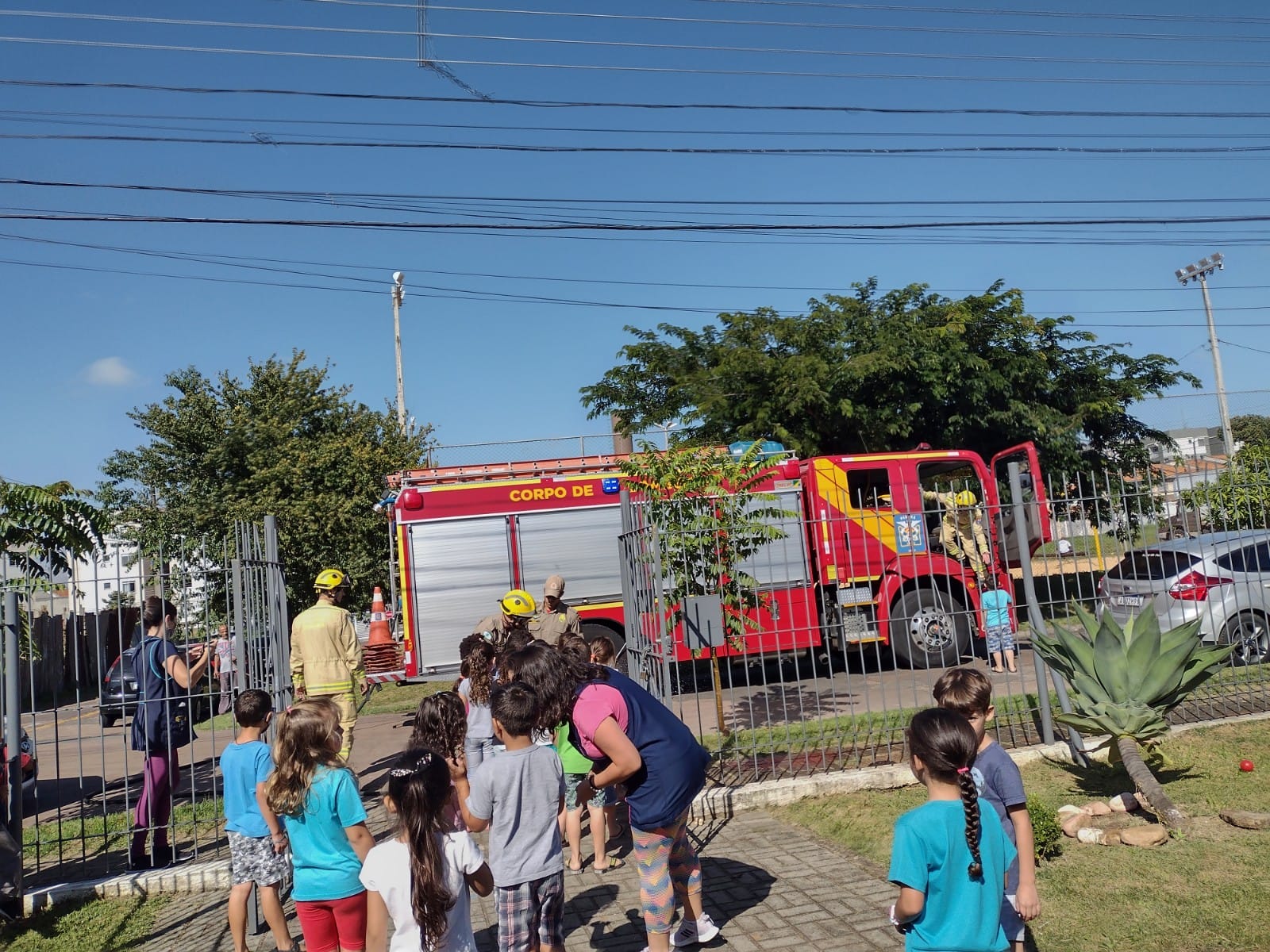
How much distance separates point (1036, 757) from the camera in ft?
25.0

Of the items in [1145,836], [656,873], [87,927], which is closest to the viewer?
[656,873]

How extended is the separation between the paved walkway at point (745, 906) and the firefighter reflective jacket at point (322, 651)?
1.54 metres

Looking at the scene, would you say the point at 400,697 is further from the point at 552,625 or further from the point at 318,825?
the point at 318,825

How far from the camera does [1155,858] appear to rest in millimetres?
5363

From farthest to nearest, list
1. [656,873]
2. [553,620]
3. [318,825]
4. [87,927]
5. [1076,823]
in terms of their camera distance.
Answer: [553,620] < [1076,823] < [87,927] < [656,873] < [318,825]

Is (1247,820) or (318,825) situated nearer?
(318,825)

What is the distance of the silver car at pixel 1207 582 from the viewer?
8484mm

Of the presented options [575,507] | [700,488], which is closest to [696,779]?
[700,488]

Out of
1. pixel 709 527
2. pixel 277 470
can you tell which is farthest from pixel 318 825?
pixel 277 470

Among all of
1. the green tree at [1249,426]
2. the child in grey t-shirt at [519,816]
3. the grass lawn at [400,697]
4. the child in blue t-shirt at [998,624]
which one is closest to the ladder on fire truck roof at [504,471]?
the grass lawn at [400,697]

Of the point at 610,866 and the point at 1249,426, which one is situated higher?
the point at 1249,426

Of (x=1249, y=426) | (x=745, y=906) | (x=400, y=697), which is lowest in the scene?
(x=745, y=906)

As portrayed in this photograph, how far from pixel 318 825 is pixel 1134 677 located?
5119 millimetres

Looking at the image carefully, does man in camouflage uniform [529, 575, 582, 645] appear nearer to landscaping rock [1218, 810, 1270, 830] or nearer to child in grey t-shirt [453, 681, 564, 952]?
child in grey t-shirt [453, 681, 564, 952]
